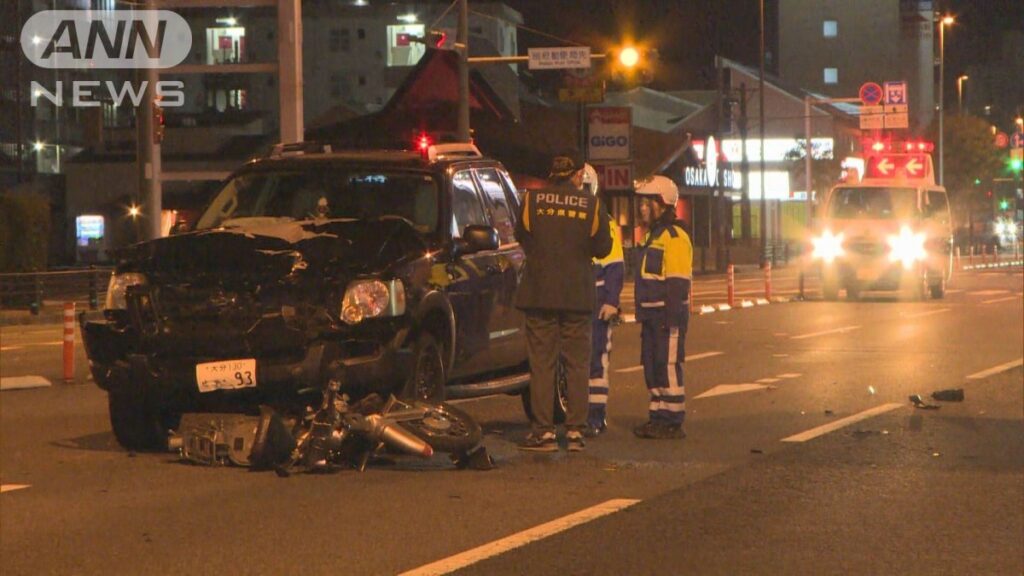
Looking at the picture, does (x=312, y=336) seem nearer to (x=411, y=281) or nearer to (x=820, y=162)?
(x=411, y=281)

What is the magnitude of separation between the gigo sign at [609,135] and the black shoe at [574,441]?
20.2 metres

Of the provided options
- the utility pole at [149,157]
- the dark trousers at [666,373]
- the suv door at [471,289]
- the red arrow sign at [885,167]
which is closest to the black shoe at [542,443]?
the suv door at [471,289]

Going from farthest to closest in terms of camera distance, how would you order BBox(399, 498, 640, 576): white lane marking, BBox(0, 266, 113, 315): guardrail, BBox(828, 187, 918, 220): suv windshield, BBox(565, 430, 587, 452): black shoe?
BBox(828, 187, 918, 220): suv windshield → BBox(0, 266, 113, 315): guardrail → BBox(565, 430, 587, 452): black shoe → BBox(399, 498, 640, 576): white lane marking

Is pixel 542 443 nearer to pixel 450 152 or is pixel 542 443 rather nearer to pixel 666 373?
pixel 666 373

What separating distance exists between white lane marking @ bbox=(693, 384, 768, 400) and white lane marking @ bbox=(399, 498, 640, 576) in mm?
6069

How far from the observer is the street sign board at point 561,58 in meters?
32.1

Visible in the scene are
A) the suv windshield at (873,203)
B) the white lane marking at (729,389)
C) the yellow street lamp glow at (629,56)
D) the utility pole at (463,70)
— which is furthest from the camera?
the suv windshield at (873,203)

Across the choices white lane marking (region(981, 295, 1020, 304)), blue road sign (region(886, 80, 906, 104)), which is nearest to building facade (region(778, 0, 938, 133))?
blue road sign (region(886, 80, 906, 104))

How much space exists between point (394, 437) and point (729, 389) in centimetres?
639

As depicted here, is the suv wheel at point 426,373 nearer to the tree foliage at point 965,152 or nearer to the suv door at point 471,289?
the suv door at point 471,289

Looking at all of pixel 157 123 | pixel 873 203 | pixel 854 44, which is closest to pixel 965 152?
pixel 854 44

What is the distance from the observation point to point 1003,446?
1109 centimetres

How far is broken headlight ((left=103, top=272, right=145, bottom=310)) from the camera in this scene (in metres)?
9.91

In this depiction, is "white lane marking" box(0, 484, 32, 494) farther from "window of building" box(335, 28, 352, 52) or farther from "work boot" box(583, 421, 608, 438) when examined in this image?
"window of building" box(335, 28, 352, 52)
